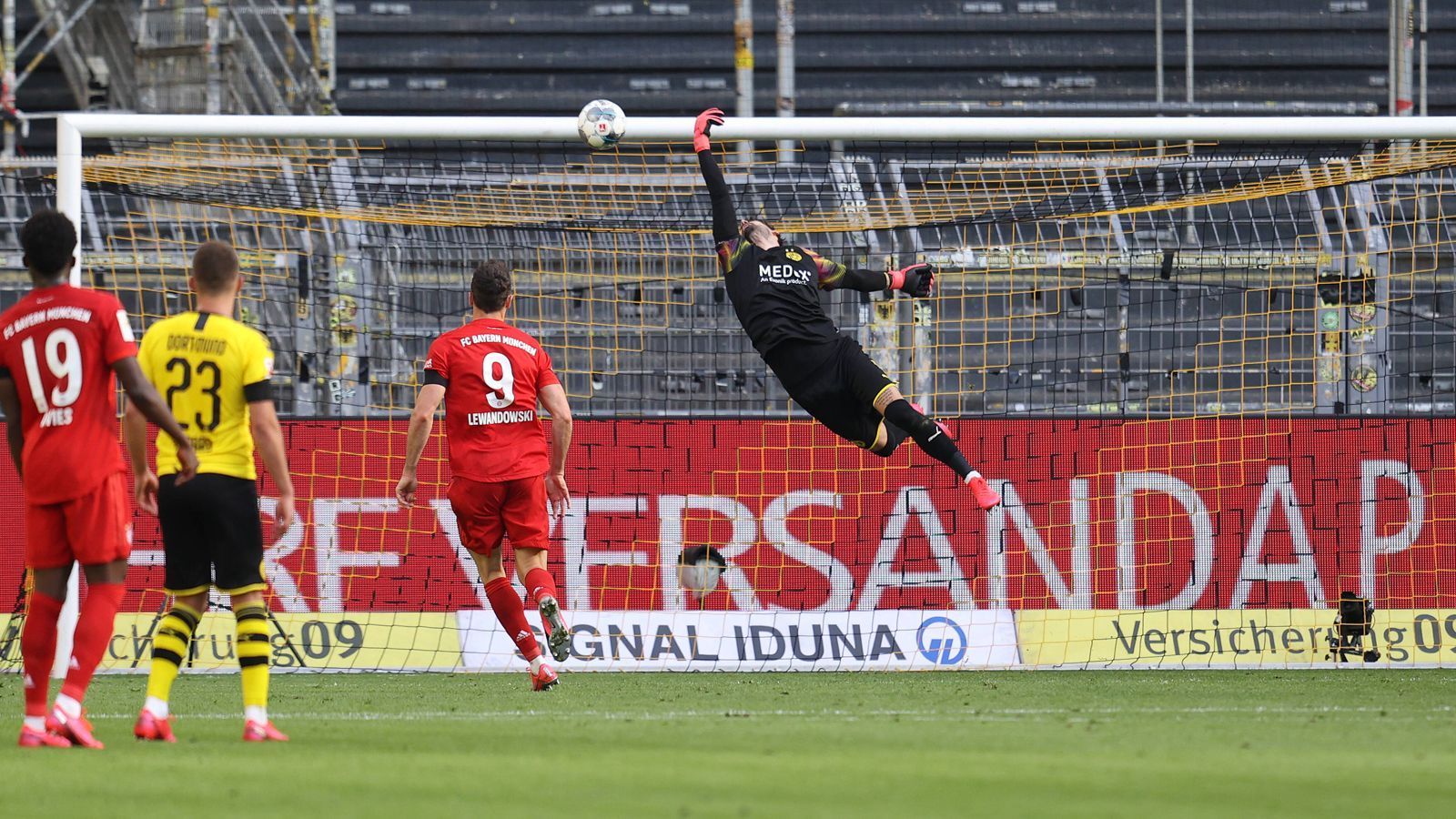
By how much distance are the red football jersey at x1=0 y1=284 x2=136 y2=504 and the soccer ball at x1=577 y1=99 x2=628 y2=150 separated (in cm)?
Answer: 430

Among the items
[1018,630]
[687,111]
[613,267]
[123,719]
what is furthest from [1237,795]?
[687,111]

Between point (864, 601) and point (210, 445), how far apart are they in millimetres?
6155

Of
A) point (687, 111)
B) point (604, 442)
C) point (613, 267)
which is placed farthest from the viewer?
point (687, 111)

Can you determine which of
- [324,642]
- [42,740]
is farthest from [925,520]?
[42,740]

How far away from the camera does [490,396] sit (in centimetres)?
834

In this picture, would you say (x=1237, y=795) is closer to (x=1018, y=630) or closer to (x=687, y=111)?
(x=1018, y=630)

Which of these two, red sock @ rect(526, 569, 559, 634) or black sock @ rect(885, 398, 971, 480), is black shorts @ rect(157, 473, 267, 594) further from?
black sock @ rect(885, 398, 971, 480)

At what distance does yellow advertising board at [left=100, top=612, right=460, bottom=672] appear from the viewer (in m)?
10.8

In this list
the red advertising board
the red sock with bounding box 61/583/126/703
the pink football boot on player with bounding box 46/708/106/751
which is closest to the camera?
the pink football boot on player with bounding box 46/708/106/751

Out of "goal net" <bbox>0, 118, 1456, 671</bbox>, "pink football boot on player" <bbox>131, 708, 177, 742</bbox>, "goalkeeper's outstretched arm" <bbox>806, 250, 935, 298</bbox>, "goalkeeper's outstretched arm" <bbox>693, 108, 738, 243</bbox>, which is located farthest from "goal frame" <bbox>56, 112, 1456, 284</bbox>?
"pink football boot on player" <bbox>131, 708, 177, 742</bbox>

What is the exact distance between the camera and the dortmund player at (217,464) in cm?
585

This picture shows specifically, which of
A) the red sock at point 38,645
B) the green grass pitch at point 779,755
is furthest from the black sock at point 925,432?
the red sock at point 38,645

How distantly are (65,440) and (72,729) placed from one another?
934 millimetres

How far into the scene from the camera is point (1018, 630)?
1099 cm
